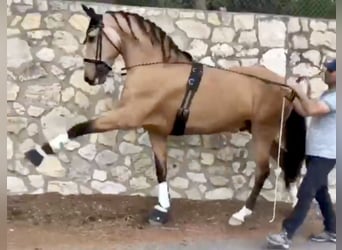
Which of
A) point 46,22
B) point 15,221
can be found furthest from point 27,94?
point 15,221

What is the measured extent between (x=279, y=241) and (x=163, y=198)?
101cm

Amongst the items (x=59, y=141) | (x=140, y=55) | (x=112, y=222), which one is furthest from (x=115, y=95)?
(x=112, y=222)

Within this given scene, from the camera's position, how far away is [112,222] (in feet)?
20.4

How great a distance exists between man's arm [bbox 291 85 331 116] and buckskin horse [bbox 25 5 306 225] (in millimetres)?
69

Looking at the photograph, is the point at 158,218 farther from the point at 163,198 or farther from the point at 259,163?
the point at 259,163

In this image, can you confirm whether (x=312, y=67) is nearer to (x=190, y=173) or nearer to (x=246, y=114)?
(x=246, y=114)

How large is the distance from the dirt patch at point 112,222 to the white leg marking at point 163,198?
97mm

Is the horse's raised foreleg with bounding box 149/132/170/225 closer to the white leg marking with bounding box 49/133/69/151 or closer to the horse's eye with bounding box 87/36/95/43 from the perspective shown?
the white leg marking with bounding box 49/133/69/151

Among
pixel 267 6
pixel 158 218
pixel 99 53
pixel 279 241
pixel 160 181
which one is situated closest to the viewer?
pixel 279 241

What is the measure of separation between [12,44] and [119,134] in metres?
1.11

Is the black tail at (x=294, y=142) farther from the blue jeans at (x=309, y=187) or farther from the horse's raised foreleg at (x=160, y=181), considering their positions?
the horse's raised foreleg at (x=160, y=181)

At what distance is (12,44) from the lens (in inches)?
249

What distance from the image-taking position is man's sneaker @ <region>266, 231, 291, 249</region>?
227 inches

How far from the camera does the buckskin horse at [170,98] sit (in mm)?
6047
